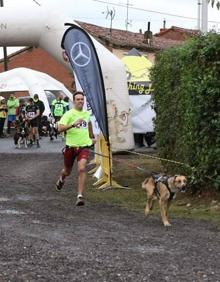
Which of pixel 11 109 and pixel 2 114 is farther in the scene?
pixel 11 109

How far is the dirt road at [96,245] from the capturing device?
5.96 meters

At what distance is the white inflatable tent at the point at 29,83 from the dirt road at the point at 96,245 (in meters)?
21.0

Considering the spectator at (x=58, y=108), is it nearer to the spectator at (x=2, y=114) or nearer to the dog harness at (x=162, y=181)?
the spectator at (x=2, y=114)

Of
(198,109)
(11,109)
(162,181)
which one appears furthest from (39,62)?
(162,181)

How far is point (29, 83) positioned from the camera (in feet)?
107

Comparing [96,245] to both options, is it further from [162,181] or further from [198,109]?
[198,109]

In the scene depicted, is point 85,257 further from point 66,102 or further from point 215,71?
point 66,102

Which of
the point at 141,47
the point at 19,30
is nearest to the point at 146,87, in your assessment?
the point at 19,30

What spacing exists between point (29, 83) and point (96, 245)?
2594cm

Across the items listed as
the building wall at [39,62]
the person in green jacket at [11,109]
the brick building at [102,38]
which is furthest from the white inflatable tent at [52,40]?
the building wall at [39,62]

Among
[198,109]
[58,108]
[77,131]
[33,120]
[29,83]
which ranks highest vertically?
[29,83]

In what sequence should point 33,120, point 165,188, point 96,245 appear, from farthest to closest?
point 33,120 < point 165,188 < point 96,245

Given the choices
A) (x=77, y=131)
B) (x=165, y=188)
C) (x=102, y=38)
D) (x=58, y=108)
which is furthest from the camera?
(x=102, y=38)

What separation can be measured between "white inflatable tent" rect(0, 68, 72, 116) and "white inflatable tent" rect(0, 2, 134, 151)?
565 inches
